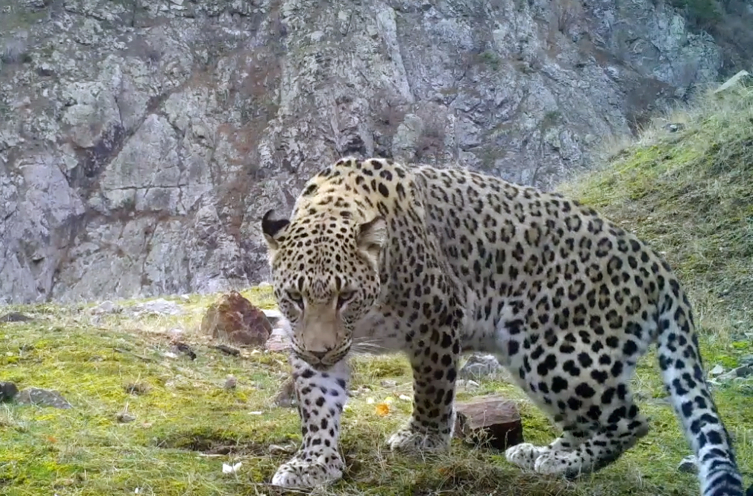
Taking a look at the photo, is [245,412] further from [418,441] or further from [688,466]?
[688,466]

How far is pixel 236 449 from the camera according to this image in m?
5.95

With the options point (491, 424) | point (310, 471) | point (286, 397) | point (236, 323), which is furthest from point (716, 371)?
point (310, 471)

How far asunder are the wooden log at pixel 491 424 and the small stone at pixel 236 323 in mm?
4388

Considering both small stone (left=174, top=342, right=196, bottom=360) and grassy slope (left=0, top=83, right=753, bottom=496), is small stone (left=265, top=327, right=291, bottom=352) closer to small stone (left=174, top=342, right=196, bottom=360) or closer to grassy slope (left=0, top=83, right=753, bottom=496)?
grassy slope (left=0, top=83, right=753, bottom=496)

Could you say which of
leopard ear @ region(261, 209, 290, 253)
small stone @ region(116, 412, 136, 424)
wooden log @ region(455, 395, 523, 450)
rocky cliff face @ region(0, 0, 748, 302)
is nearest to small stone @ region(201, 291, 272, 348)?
small stone @ region(116, 412, 136, 424)

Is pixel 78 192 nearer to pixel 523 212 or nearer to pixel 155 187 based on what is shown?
pixel 155 187

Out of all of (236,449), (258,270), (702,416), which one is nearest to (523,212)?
(702,416)

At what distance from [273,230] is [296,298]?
0.61 meters

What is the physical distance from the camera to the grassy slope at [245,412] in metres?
5.21

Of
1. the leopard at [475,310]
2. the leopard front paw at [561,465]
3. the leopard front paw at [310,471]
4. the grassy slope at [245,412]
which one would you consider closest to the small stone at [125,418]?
the grassy slope at [245,412]

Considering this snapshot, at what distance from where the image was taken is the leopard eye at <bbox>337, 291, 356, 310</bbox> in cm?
516

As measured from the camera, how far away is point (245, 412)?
Result: 712 cm

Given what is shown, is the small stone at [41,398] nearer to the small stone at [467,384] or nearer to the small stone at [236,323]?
the small stone at [236,323]

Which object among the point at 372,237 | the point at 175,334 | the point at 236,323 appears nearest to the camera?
the point at 372,237
